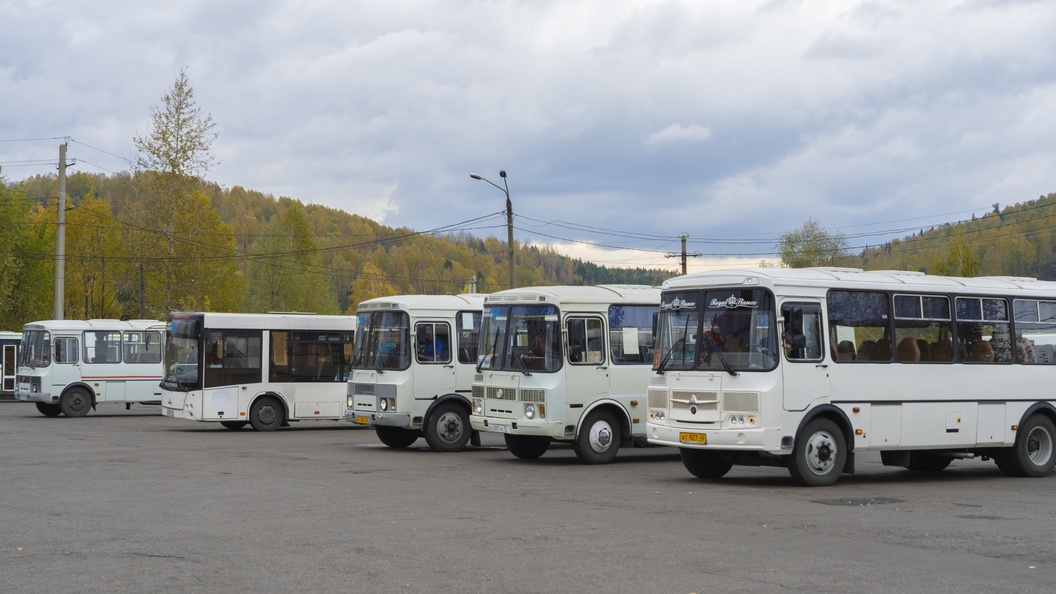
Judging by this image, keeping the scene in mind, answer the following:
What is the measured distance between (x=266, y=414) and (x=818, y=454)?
17484 millimetres

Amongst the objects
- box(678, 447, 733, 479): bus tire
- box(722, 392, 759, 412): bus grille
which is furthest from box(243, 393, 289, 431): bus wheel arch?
box(722, 392, 759, 412): bus grille

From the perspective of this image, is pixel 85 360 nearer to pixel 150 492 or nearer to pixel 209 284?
pixel 150 492

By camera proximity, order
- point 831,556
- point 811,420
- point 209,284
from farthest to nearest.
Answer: point 209,284
point 811,420
point 831,556

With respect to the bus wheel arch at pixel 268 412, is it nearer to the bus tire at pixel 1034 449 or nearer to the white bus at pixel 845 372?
the white bus at pixel 845 372

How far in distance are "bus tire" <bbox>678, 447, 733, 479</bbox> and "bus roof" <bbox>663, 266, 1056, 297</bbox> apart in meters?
2.38

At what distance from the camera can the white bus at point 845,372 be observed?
1541 centimetres

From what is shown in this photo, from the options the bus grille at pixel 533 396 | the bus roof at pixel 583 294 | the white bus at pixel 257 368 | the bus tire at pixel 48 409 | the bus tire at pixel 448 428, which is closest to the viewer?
the bus grille at pixel 533 396

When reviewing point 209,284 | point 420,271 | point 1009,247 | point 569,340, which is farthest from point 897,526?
point 420,271

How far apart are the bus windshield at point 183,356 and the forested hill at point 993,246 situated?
254 feet

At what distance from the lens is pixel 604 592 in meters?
8.05

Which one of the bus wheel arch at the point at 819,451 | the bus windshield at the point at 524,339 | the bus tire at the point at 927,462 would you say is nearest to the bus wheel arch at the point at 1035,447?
the bus tire at the point at 927,462

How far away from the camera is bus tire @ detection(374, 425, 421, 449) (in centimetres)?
2408

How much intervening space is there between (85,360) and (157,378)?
2.20m

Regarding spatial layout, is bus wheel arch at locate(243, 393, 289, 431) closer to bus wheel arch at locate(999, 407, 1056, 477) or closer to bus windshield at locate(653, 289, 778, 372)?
bus windshield at locate(653, 289, 778, 372)
